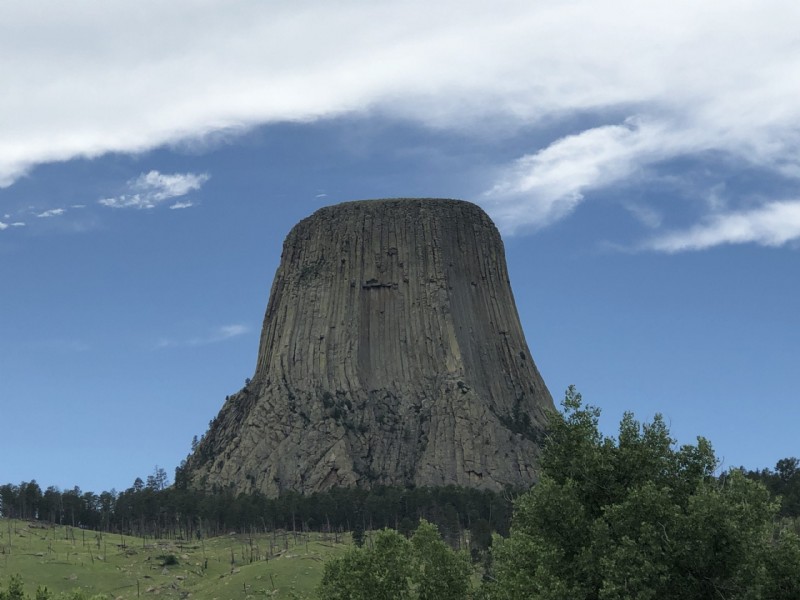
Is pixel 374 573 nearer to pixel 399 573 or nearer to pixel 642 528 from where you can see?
pixel 399 573

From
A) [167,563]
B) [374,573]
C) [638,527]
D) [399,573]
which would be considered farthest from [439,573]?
[167,563]

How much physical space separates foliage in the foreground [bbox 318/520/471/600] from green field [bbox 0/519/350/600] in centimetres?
6842

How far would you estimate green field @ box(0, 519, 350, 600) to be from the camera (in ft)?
465

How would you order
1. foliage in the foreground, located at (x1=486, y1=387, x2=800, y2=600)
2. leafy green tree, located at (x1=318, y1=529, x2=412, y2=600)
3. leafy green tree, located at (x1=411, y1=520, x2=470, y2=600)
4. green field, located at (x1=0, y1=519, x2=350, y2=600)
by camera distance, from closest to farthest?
foliage in the foreground, located at (x1=486, y1=387, x2=800, y2=600), leafy green tree, located at (x1=411, y1=520, x2=470, y2=600), leafy green tree, located at (x1=318, y1=529, x2=412, y2=600), green field, located at (x1=0, y1=519, x2=350, y2=600)

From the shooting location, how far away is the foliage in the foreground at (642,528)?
4394 centimetres

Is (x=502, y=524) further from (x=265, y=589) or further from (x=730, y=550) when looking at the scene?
(x=730, y=550)

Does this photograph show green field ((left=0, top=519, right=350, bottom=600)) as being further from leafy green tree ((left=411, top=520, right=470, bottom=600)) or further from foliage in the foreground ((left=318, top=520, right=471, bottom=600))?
leafy green tree ((left=411, top=520, right=470, bottom=600))

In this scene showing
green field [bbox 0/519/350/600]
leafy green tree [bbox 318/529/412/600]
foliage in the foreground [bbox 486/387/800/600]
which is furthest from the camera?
green field [bbox 0/519/350/600]

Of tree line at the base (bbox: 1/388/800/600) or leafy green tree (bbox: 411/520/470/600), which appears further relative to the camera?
leafy green tree (bbox: 411/520/470/600)

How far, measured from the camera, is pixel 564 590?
44.5 meters

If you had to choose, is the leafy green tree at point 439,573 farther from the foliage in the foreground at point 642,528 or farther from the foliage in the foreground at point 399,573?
the foliage in the foreground at point 642,528

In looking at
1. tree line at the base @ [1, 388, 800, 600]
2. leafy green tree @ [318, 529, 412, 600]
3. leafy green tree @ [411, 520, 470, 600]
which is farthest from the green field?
tree line at the base @ [1, 388, 800, 600]

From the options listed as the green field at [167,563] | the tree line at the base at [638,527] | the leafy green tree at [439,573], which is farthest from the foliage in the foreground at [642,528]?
the green field at [167,563]

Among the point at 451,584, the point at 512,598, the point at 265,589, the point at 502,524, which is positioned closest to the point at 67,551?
the point at 265,589
